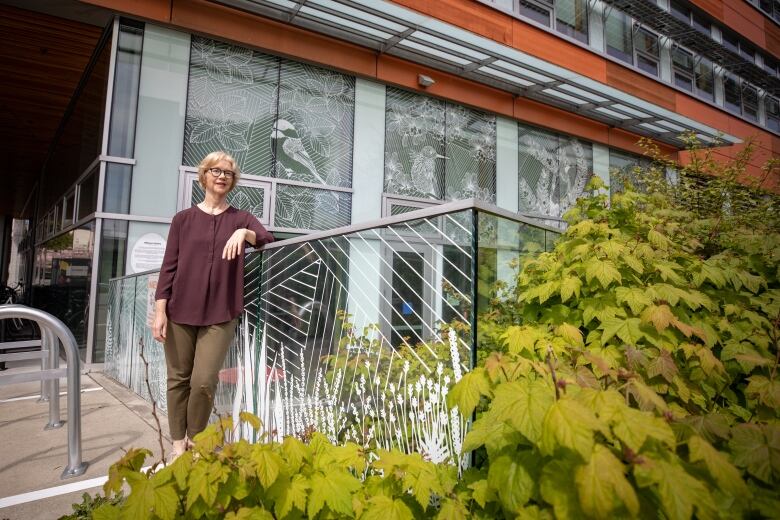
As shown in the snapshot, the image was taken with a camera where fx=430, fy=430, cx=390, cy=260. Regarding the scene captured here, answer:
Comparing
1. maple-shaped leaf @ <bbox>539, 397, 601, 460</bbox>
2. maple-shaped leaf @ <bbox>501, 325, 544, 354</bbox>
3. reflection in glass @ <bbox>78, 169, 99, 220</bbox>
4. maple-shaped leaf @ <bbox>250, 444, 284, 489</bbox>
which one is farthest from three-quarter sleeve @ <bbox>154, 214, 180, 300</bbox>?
reflection in glass @ <bbox>78, 169, 99, 220</bbox>

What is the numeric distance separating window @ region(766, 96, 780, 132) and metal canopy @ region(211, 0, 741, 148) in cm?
917

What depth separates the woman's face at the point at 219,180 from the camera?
8.95 feet

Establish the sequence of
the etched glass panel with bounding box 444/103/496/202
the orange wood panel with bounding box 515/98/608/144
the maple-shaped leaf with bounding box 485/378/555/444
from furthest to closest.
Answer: the orange wood panel with bounding box 515/98/608/144 < the etched glass panel with bounding box 444/103/496/202 < the maple-shaped leaf with bounding box 485/378/555/444

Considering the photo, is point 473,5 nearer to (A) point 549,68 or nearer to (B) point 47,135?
(A) point 549,68

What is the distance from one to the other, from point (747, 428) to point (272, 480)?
4.87 feet

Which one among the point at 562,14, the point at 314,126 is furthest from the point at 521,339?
the point at 562,14

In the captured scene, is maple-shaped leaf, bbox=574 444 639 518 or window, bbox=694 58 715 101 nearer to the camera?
maple-shaped leaf, bbox=574 444 639 518

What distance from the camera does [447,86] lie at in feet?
31.3

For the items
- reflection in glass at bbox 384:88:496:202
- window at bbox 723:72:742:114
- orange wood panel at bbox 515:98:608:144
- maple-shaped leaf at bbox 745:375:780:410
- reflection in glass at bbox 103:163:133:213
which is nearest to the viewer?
maple-shaped leaf at bbox 745:375:780:410

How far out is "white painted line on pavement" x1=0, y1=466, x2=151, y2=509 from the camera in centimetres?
240

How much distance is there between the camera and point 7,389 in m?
5.07

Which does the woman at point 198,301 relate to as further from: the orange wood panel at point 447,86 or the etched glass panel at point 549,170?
the etched glass panel at point 549,170

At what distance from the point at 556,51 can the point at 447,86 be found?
3130mm

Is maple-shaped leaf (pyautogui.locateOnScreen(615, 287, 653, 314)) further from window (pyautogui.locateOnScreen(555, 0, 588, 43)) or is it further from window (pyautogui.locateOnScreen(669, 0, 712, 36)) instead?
window (pyautogui.locateOnScreen(669, 0, 712, 36))
